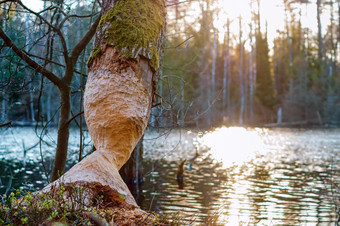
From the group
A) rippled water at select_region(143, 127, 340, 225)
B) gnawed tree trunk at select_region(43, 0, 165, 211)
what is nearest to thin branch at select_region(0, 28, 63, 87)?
gnawed tree trunk at select_region(43, 0, 165, 211)

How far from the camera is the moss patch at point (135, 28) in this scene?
3.84 metres

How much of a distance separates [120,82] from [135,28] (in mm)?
586

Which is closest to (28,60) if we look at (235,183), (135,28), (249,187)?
(135,28)

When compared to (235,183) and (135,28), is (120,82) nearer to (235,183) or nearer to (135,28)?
(135,28)

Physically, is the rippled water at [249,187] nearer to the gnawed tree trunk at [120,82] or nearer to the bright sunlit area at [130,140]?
the bright sunlit area at [130,140]

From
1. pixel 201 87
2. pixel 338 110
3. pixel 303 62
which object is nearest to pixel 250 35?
pixel 303 62

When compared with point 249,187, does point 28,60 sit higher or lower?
Result: higher

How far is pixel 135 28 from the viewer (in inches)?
154

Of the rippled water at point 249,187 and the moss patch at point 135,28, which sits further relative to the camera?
the rippled water at point 249,187

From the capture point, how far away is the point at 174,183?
12680 mm

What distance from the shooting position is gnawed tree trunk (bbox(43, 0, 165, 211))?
3.75m

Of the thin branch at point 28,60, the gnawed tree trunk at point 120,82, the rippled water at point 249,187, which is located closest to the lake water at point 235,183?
the rippled water at point 249,187

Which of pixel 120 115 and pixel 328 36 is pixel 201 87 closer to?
pixel 328 36

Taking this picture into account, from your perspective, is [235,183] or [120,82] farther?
[235,183]
